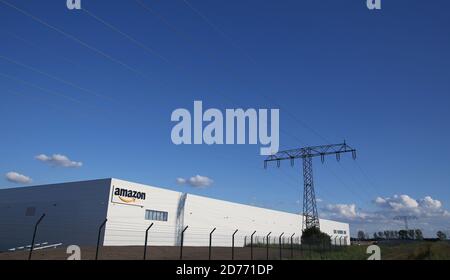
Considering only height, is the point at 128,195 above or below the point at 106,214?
above

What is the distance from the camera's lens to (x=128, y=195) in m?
40.3

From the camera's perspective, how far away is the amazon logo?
39.1 m

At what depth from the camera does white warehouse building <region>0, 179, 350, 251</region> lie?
3825cm

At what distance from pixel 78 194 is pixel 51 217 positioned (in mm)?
4476

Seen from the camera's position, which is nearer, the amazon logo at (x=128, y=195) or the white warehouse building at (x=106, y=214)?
the white warehouse building at (x=106, y=214)

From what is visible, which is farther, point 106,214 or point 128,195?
point 128,195

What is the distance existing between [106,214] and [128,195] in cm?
357

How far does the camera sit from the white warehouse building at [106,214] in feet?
125

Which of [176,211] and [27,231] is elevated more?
[176,211]

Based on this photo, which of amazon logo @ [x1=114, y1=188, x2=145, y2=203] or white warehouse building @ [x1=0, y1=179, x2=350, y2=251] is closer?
white warehouse building @ [x1=0, y1=179, x2=350, y2=251]
